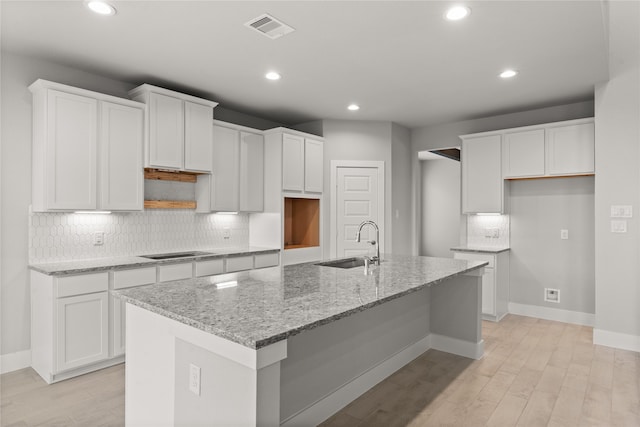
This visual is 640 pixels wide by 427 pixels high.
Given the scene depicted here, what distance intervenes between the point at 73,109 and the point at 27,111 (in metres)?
0.46

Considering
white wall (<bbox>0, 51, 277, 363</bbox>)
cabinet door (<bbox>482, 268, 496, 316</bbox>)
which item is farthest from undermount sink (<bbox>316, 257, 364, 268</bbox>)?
white wall (<bbox>0, 51, 277, 363</bbox>)

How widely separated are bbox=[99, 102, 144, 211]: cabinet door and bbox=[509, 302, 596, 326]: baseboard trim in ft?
16.3

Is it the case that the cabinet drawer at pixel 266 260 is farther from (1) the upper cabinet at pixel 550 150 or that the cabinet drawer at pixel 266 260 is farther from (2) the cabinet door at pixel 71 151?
(1) the upper cabinet at pixel 550 150

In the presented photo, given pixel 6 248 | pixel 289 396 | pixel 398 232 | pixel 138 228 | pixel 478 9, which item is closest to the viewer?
pixel 289 396

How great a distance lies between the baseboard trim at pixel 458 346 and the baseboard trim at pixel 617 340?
1.48 meters

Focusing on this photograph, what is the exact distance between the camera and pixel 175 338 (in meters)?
1.77

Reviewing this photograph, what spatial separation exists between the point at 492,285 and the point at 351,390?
2918 millimetres

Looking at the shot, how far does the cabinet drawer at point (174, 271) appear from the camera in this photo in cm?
359

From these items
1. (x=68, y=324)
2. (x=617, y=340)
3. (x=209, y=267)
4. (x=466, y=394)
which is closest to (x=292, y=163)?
(x=209, y=267)

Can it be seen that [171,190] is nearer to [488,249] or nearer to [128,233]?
[128,233]

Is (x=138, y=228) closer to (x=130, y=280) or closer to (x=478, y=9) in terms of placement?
(x=130, y=280)

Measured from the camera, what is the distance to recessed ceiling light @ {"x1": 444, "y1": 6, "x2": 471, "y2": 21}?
2594 mm

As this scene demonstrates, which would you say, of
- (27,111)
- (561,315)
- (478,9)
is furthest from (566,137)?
(27,111)

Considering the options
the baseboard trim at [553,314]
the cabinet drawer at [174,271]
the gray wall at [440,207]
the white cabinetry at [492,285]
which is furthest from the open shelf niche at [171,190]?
the gray wall at [440,207]
